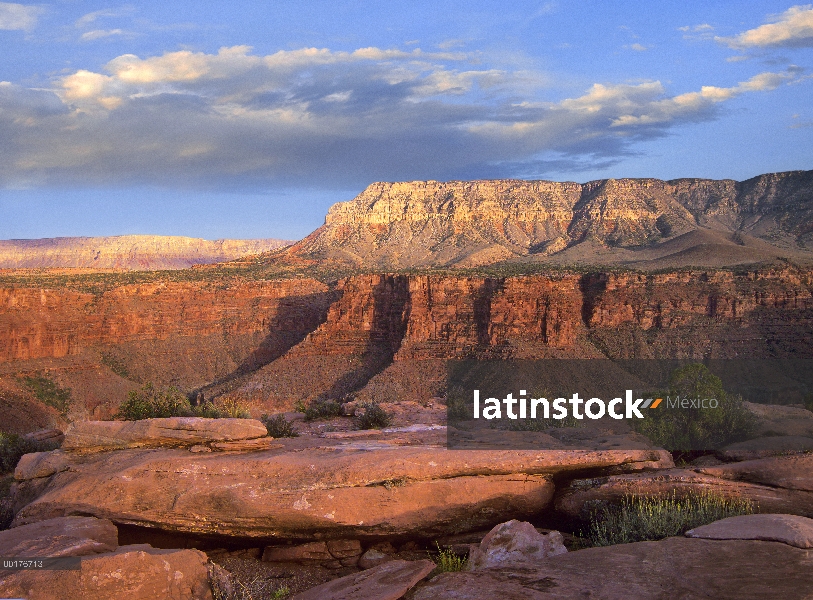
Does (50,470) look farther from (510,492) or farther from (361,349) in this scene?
(361,349)

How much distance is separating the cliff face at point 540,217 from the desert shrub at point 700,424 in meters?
89.7

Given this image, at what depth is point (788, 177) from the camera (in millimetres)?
139625

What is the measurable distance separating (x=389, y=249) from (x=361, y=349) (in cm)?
7345

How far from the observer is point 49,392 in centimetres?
5203

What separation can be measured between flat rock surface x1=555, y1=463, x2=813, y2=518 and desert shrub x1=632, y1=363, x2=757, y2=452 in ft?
34.3

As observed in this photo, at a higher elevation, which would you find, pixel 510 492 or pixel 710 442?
pixel 510 492

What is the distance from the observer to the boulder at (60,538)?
10.2 meters

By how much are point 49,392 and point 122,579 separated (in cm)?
4840

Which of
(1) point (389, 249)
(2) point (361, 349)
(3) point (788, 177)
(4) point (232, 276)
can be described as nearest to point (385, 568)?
(2) point (361, 349)

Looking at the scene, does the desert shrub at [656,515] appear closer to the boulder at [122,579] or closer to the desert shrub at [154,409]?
the boulder at [122,579]

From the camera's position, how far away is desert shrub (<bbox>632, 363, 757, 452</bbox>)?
24469 millimetres

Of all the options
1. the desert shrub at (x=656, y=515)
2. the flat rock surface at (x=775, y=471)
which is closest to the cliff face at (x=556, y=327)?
the flat rock surface at (x=775, y=471)

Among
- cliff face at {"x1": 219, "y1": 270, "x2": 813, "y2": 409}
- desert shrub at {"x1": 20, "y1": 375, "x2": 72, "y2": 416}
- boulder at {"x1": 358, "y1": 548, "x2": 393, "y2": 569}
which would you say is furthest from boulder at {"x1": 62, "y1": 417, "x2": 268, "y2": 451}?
desert shrub at {"x1": 20, "y1": 375, "x2": 72, "y2": 416}

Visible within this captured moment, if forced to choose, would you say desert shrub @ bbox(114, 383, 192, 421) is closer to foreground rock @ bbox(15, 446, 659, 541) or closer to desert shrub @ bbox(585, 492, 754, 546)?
foreground rock @ bbox(15, 446, 659, 541)
